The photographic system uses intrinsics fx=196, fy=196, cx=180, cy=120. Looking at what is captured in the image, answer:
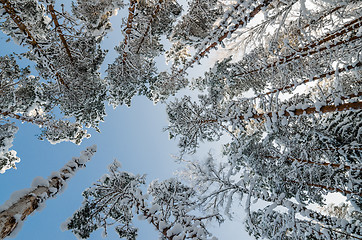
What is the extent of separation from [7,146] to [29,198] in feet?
27.8

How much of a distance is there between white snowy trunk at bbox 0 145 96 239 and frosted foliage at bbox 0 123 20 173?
5539mm

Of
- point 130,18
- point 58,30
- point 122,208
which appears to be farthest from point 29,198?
point 130,18

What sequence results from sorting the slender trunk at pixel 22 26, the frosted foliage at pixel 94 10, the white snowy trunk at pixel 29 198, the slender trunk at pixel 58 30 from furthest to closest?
the frosted foliage at pixel 94 10, the slender trunk at pixel 58 30, the slender trunk at pixel 22 26, the white snowy trunk at pixel 29 198

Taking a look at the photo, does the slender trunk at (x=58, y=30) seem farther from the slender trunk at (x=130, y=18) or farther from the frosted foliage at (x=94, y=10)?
the slender trunk at (x=130, y=18)

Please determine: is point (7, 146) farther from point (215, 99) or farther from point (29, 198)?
point (215, 99)

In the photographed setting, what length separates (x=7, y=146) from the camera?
31.1ft

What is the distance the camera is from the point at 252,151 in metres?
8.67

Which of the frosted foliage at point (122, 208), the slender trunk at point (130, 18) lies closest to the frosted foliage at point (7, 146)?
the frosted foliage at point (122, 208)

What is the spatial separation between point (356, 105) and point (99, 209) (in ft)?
22.3

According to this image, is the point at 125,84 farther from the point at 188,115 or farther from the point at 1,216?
the point at 1,216

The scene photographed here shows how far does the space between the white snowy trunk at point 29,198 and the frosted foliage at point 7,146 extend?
5539 millimetres

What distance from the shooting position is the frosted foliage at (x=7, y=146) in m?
8.10

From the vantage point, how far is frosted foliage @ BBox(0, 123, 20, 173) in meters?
8.10

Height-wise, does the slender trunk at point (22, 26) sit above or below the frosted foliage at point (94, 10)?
below
